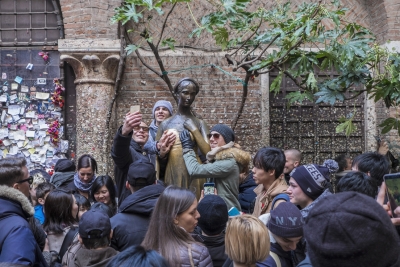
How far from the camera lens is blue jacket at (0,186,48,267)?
366 centimetres

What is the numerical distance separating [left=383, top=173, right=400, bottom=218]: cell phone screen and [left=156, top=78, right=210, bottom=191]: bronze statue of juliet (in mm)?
2730

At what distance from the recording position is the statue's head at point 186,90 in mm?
6020

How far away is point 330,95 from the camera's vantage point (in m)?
6.59

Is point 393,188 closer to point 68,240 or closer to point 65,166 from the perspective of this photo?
point 68,240

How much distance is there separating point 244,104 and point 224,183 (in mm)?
3558

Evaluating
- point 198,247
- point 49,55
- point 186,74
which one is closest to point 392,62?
point 186,74

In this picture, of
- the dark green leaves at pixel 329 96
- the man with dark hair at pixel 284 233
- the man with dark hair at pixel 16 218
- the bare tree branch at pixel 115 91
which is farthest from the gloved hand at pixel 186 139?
the bare tree branch at pixel 115 91

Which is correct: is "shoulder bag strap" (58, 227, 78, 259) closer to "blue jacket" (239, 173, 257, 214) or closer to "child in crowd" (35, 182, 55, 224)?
"child in crowd" (35, 182, 55, 224)

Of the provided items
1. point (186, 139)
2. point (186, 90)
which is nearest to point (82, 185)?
point (186, 139)

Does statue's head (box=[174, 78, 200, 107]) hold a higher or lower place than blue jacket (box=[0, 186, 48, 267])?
higher

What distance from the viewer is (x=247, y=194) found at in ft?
20.2

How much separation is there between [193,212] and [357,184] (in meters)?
1.32

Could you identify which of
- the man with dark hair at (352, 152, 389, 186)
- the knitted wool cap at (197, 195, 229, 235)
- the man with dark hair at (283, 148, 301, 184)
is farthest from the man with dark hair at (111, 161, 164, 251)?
the man with dark hair at (283, 148, 301, 184)

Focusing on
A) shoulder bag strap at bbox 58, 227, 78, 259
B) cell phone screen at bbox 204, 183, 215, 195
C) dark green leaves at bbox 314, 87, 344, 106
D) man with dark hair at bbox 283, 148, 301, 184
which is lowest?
shoulder bag strap at bbox 58, 227, 78, 259
